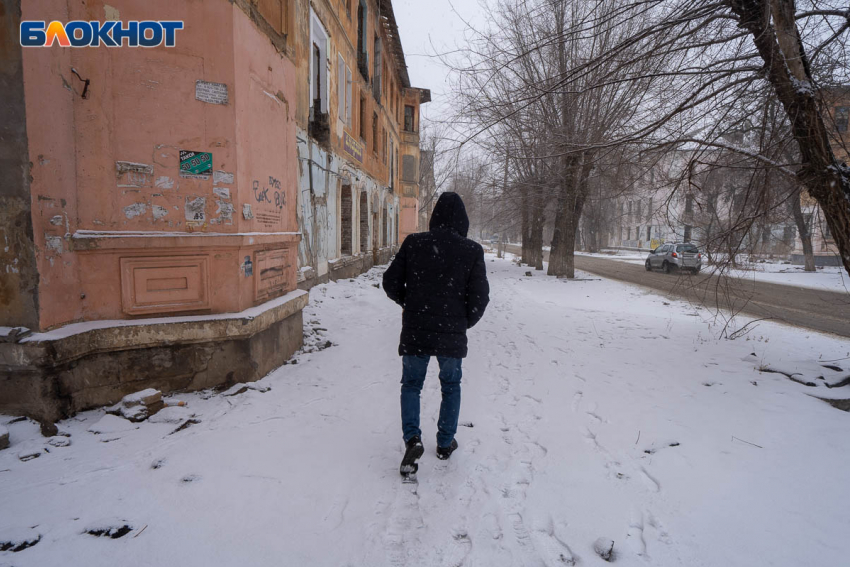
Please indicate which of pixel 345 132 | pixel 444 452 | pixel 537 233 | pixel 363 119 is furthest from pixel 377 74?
pixel 444 452

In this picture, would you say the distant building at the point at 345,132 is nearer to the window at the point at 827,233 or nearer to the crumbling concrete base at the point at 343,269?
the crumbling concrete base at the point at 343,269

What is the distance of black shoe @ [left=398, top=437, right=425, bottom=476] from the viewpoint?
280 centimetres

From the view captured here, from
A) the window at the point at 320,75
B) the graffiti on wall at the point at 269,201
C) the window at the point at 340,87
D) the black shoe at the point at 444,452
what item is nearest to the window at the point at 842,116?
the black shoe at the point at 444,452

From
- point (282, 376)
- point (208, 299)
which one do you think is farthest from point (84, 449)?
point (282, 376)

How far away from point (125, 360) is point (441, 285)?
2940 millimetres

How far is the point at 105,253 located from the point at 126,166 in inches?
30.6

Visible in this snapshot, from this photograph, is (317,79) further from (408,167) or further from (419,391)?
(408,167)

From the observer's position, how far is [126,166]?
3.63m

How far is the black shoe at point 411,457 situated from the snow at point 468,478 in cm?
9

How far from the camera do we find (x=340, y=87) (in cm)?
1068

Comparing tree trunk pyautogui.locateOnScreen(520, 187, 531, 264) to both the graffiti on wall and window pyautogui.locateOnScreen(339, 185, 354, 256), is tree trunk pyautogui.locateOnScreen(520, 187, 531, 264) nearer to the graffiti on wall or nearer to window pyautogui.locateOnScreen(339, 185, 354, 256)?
window pyautogui.locateOnScreen(339, 185, 354, 256)

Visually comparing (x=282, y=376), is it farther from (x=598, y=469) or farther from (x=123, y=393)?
(x=598, y=469)

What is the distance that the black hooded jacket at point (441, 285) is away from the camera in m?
2.91

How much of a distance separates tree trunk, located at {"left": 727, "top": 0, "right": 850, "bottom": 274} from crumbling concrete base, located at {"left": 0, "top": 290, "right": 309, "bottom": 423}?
6048 mm
